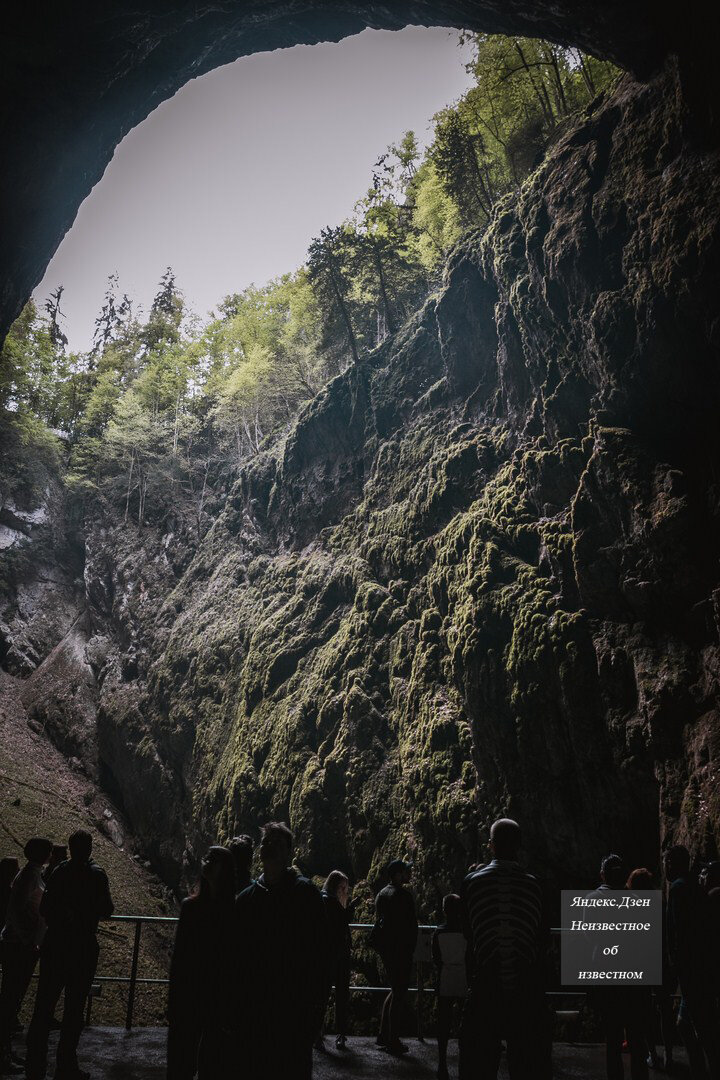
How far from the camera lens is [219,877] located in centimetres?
358

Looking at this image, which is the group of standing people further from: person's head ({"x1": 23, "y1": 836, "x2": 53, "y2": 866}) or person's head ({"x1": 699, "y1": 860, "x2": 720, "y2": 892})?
person's head ({"x1": 699, "y1": 860, "x2": 720, "y2": 892})

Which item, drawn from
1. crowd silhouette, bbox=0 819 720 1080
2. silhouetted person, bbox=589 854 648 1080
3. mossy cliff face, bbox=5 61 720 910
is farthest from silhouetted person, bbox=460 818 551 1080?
mossy cliff face, bbox=5 61 720 910

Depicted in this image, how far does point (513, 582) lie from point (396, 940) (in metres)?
6.60

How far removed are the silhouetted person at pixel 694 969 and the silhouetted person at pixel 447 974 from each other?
1.65 m

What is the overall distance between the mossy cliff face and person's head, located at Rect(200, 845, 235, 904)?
6.06m

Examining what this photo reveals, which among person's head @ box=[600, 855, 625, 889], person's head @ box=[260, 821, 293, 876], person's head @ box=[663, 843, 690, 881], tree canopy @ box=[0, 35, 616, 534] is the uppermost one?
tree canopy @ box=[0, 35, 616, 534]

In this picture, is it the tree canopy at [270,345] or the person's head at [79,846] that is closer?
the person's head at [79,846]

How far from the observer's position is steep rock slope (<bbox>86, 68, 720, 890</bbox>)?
8.62 m

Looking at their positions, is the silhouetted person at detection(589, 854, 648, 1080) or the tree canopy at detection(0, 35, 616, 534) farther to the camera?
the tree canopy at detection(0, 35, 616, 534)

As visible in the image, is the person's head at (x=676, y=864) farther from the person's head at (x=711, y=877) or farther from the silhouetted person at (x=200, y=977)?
the silhouetted person at (x=200, y=977)

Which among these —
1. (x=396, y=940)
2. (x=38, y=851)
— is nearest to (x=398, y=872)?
(x=396, y=940)

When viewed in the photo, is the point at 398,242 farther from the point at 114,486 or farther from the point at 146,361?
the point at 146,361

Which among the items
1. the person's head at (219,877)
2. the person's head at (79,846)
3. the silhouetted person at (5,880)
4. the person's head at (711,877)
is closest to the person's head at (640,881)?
the person's head at (711,877)

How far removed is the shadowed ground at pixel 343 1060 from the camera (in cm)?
509
